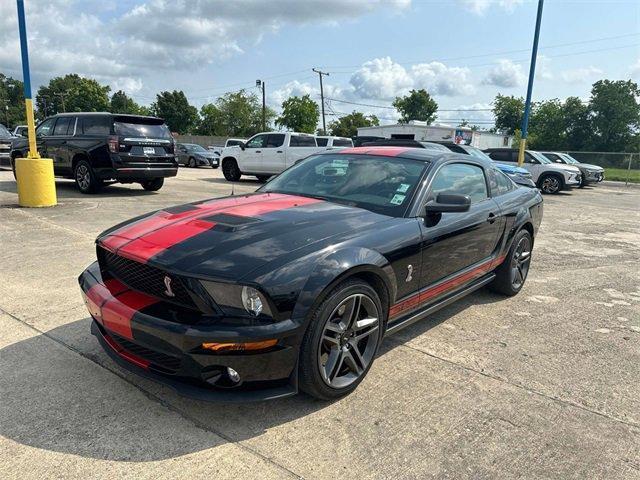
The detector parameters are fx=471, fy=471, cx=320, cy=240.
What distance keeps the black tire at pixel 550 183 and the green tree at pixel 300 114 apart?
138 feet

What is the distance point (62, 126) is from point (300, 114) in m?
49.3

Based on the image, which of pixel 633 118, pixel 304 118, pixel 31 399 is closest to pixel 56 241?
pixel 31 399

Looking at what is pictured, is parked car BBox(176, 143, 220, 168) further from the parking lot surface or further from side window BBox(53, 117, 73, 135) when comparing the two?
the parking lot surface

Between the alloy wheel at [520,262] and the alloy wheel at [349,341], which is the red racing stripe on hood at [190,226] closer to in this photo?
the alloy wheel at [349,341]

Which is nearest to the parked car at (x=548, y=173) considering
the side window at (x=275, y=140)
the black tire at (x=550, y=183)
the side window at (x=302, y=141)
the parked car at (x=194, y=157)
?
the black tire at (x=550, y=183)

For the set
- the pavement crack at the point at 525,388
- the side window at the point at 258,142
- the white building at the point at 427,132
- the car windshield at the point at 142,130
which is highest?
the white building at the point at 427,132

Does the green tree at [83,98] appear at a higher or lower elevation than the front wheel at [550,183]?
higher

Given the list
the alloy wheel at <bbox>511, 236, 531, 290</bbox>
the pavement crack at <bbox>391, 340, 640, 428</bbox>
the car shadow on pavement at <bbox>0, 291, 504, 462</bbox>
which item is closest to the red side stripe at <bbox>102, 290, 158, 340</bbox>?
the car shadow on pavement at <bbox>0, 291, 504, 462</bbox>

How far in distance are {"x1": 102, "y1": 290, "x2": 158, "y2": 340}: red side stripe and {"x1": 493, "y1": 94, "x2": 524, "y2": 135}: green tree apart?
76582 mm

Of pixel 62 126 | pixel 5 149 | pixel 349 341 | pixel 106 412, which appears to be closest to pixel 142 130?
pixel 62 126

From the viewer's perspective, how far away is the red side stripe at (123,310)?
2.48m

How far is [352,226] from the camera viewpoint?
2.95 m

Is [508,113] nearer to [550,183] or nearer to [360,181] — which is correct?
[550,183]

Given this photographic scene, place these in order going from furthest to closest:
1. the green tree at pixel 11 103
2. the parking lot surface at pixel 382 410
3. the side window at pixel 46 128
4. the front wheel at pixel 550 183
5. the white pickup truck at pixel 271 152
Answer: the green tree at pixel 11 103 < the front wheel at pixel 550 183 < the white pickup truck at pixel 271 152 < the side window at pixel 46 128 < the parking lot surface at pixel 382 410
